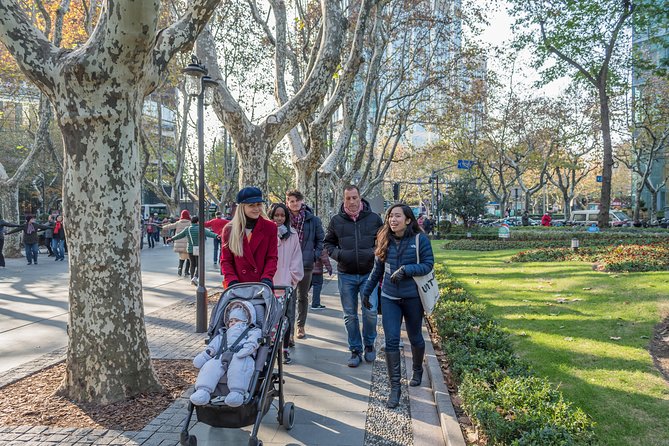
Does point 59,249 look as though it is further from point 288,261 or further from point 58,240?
point 288,261

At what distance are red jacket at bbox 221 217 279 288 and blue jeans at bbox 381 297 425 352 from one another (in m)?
1.19

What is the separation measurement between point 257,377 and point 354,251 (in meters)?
2.72

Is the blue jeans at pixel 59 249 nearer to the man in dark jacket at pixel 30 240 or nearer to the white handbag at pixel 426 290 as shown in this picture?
the man in dark jacket at pixel 30 240

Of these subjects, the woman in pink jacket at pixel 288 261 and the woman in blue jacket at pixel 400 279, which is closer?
the woman in blue jacket at pixel 400 279

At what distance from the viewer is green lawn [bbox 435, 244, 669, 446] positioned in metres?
4.30

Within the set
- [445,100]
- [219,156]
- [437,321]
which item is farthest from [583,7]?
[219,156]

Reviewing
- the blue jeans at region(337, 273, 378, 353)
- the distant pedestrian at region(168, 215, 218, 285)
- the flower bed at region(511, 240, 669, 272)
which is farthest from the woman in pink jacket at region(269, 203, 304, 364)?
the flower bed at region(511, 240, 669, 272)

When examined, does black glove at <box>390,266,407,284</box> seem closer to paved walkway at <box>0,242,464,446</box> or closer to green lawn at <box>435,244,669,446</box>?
paved walkway at <box>0,242,464,446</box>

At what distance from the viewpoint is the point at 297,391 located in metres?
5.35

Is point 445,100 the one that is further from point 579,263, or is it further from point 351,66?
point 351,66

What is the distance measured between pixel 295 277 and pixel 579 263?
433 inches

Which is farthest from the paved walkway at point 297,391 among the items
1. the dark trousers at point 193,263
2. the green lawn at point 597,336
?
the dark trousers at point 193,263

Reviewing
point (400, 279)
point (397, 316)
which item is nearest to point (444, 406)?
point (397, 316)

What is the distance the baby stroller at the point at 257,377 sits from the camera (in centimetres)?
348
